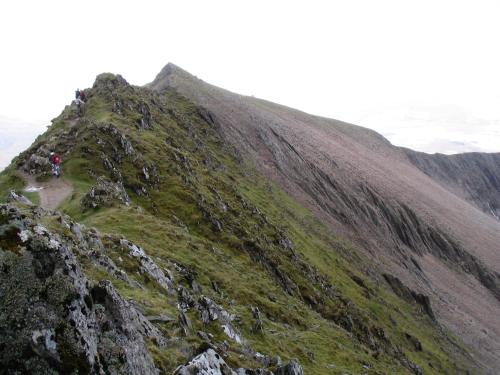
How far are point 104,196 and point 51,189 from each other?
25.9 feet

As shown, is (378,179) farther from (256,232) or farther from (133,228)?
(133,228)

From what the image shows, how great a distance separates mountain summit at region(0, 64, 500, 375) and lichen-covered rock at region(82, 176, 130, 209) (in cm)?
25

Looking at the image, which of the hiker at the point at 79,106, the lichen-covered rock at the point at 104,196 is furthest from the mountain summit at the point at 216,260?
the hiker at the point at 79,106

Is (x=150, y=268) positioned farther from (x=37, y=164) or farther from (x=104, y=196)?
(x=37, y=164)

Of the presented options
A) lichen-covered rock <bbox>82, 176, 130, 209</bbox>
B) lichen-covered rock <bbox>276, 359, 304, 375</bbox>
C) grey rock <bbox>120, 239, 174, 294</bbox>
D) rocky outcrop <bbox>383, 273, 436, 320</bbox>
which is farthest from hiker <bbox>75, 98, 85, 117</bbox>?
rocky outcrop <bbox>383, 273, 436, 320</bbox>

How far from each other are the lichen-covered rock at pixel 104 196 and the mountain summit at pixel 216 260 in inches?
9.9

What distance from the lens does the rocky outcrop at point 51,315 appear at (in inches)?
436

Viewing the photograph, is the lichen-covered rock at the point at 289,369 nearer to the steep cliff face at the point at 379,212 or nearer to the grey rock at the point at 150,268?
the grey rock at the point at 150,268

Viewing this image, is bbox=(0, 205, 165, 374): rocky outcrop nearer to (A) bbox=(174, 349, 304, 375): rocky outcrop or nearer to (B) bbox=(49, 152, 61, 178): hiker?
(A) bbox=(174, 349, 304, 375): rocky outcrop

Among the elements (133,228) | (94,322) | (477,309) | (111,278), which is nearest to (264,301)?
(133,228)

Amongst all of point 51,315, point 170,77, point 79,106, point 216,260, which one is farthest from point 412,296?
point 170,77

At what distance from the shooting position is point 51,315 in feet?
38.3

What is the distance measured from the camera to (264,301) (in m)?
38.0

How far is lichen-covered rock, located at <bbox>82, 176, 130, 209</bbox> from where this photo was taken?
130 feet
